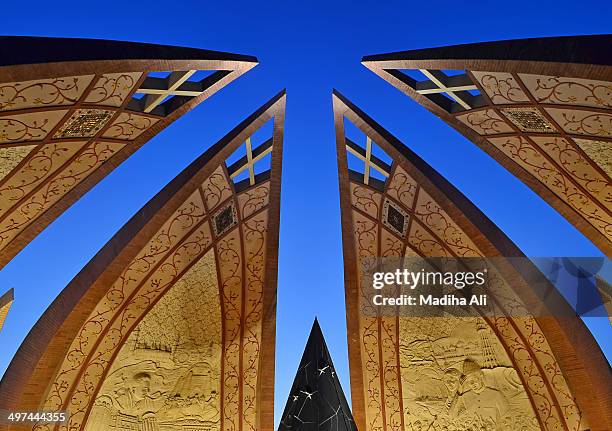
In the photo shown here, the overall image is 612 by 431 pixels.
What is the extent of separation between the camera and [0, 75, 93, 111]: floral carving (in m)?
4.11

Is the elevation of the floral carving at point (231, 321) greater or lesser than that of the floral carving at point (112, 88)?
lesser

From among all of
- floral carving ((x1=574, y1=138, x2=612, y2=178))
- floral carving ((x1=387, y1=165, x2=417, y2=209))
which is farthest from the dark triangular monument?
floral carving ((x1=574, y1=138, x2=612, y2=178))

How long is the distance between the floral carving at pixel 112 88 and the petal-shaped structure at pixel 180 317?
1.53m

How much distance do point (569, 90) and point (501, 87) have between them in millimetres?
556

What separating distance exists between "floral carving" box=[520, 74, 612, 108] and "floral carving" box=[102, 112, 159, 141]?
129 inches

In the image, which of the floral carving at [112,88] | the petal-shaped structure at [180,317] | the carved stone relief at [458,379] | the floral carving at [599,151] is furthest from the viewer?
the carved stone relief at [458,379]

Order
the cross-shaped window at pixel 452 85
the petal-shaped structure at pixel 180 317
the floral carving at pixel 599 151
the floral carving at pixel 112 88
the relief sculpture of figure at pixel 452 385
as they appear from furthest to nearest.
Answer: the relief sculpture of figure at pixel 452 385 < the petal-shaped structure at pixel 180 317 < the cross-shaped window at pixel 452 85 < the floral carving at pixel 599 151 < the floral carving at pixel 112 88

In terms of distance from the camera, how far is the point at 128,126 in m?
5.45

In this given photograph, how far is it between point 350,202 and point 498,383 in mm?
2755

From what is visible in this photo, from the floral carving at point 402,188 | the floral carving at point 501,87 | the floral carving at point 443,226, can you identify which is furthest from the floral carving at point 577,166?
the floral carving at point 402,188

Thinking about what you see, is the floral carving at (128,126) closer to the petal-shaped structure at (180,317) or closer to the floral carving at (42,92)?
the floral carving at (42,92)

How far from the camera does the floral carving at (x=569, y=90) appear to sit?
168 inches

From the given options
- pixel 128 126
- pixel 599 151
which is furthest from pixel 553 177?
pixel 128 126

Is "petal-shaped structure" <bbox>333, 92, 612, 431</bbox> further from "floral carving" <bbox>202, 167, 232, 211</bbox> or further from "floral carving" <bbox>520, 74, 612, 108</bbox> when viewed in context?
"floral carving" <bbox>520, 74, 612, 108</bbox>
